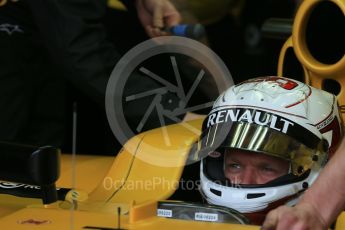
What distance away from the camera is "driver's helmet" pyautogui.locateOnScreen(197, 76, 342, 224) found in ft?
6.17

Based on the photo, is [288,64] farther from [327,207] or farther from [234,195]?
[327,207]

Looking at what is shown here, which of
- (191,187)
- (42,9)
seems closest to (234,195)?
(191,187)

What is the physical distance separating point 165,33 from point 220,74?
0.22 m

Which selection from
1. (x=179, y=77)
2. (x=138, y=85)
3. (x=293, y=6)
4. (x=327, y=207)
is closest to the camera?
(x=327, y=207)

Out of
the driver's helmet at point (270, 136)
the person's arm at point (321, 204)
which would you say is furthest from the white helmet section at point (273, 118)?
the person's arm at point (321, 204)

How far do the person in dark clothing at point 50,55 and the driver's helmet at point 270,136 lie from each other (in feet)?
2.01

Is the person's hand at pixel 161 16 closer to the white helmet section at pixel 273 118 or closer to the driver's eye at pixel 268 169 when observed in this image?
the white helmet section at pixel 273 118

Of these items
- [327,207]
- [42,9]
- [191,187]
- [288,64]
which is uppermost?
[42,9]

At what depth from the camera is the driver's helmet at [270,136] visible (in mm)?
1882

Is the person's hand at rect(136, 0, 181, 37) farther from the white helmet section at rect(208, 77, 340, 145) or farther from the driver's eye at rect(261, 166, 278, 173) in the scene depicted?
the driver's eye at rect(261, 166, 278, 173)

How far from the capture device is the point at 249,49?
4762 millimetres

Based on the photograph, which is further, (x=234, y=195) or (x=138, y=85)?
(x=138, y=85)

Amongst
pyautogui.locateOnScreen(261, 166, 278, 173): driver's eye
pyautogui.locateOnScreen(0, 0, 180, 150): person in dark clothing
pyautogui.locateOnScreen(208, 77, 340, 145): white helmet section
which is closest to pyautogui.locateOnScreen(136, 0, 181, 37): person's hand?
pyautogui.locateOnScreen(0, 0, 180, 150): person in dark clothing

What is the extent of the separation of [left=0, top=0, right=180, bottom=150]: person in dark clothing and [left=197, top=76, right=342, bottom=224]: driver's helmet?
2.01 ft
